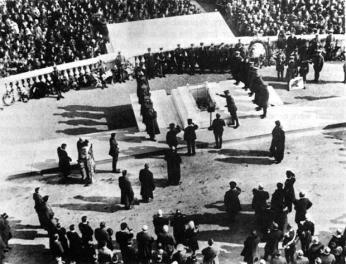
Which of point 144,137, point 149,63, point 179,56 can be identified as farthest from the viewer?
point 179,56

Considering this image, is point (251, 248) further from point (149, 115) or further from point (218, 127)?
point (149, 115)

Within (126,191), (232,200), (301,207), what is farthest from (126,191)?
(301,207)

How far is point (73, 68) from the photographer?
81.0ft

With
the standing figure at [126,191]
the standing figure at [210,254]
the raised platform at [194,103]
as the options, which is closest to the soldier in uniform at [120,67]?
the raised platform at [194,103]

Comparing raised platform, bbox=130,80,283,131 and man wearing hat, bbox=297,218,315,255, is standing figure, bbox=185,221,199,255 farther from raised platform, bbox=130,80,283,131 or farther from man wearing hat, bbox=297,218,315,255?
raised platform, bbox=130,80,283,131

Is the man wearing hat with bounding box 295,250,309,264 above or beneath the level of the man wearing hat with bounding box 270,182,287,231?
beneath

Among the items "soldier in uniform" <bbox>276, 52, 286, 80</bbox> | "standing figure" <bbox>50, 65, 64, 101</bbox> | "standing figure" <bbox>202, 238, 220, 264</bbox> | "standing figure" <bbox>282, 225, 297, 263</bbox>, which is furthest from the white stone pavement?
"standing figure" <bbox>202, 238, 220, 264</bbox>

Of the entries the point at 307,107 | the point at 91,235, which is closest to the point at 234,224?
the point at 91,235

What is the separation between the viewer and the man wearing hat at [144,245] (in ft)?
44.9

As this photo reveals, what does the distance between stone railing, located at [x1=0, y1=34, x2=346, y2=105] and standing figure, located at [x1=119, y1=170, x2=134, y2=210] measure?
9.57 meters

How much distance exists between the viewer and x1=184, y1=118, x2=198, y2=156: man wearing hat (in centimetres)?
1814

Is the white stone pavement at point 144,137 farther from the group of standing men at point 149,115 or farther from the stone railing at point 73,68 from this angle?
the stone railing at point 73,68

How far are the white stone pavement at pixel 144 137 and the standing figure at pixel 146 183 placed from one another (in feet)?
9.36

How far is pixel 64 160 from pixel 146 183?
10.3 ft
